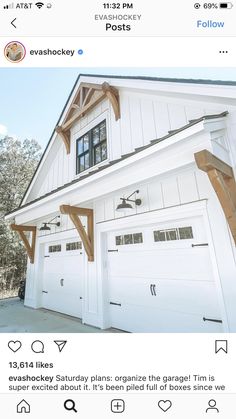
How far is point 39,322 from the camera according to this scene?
422 centimetres

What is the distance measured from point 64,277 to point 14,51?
4425 millimetres

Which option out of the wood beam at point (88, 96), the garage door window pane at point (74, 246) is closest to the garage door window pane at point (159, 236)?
the garage door window pane at point (74, 246)

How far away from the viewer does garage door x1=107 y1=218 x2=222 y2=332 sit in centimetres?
261

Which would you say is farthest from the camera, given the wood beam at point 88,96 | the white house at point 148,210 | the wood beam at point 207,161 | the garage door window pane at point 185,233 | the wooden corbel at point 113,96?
the wood beam at point 88,96

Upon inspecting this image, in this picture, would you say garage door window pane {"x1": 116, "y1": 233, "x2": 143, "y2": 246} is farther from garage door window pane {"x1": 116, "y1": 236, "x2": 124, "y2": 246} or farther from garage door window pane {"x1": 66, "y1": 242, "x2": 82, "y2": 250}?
garage door window pane {"x1": 66, "y1": 242, "x2": 82, "y2": 250}

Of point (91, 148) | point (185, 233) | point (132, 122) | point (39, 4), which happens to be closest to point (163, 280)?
point (185, 233)

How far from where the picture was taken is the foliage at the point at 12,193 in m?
9.65

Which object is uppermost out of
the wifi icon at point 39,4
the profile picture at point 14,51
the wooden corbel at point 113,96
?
the wooden corbel at point 113,96
